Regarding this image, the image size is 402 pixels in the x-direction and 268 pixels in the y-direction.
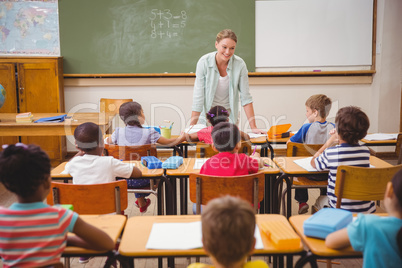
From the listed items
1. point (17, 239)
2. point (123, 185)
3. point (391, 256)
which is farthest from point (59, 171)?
point (391, 256)

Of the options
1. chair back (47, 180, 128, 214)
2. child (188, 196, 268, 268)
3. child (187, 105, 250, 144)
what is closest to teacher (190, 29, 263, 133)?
child (187, 105, 250, 144)

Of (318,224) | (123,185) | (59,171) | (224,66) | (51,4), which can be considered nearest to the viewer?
(318,224)

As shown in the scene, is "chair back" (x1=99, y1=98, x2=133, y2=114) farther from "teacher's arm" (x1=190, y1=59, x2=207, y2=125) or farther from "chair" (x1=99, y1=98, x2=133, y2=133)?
"teacher's arm" (x1=190, y1=59, x2=207, y2=125)

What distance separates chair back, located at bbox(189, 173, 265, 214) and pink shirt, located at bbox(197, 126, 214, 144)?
1.05 meters

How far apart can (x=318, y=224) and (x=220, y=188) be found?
0.72 meters

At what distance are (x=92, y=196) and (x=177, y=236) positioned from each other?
69cm

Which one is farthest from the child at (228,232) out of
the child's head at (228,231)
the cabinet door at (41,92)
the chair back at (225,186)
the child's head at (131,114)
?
the cabinet door at (41,92)

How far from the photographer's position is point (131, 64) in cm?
591

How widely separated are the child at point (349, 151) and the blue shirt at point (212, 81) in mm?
1434

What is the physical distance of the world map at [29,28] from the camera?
19.0ft

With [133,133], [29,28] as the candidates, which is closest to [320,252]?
[133,133]

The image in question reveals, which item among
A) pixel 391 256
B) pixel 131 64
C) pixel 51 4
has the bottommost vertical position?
pixel 391 256

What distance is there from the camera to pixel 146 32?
5832mm

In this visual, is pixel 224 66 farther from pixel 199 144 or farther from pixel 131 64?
pixel 131 64
